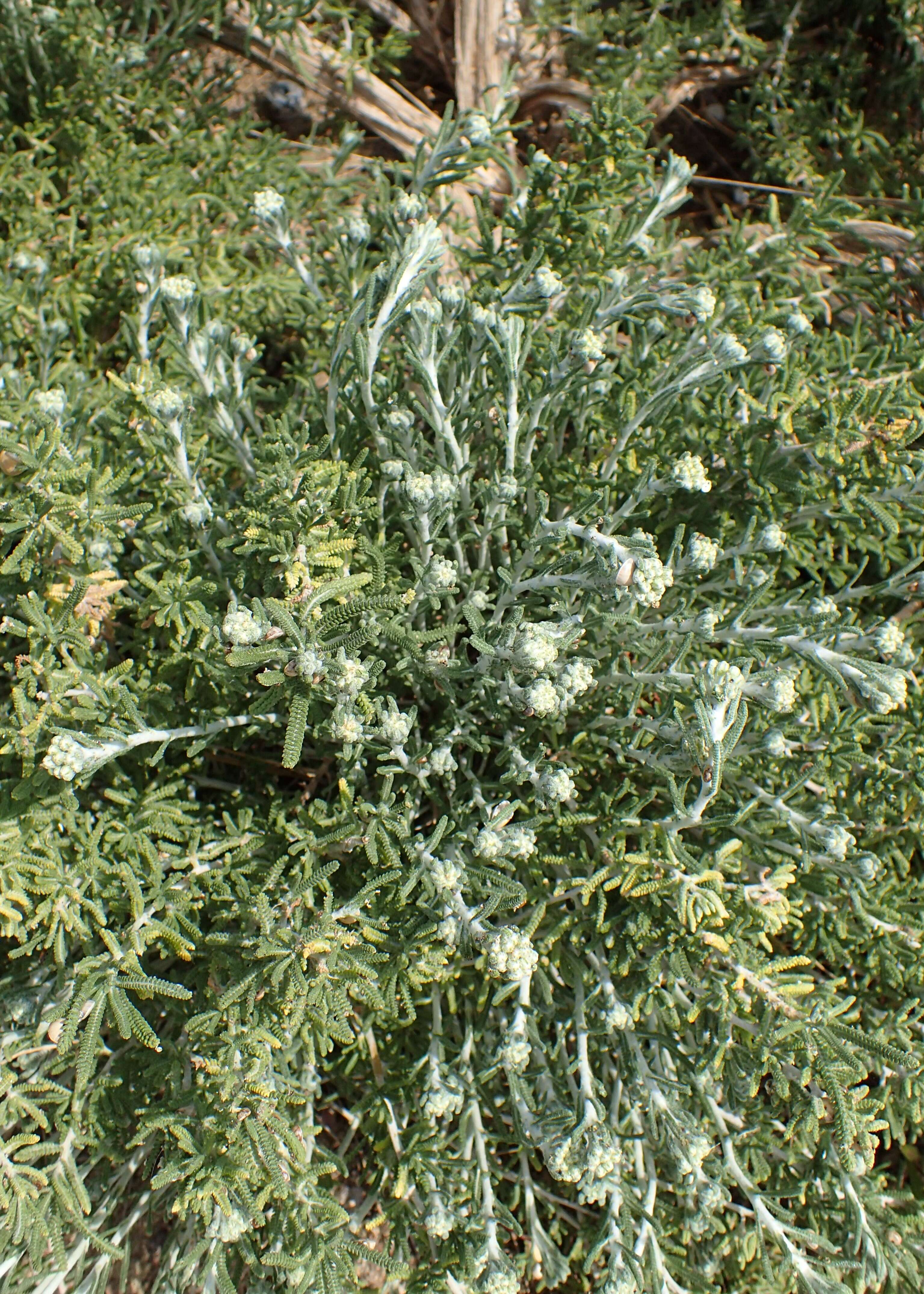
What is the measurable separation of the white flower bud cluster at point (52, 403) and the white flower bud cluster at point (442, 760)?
5.07 ft

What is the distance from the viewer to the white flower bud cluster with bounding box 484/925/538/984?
235cm

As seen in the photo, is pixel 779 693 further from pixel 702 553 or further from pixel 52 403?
pixel 52 403

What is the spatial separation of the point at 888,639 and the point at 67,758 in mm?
2161

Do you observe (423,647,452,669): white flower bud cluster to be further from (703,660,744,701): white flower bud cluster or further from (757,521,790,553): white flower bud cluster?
(757,521,790,553): white flower bud cluster

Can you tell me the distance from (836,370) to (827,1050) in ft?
7.90

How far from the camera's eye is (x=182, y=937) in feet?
8.50

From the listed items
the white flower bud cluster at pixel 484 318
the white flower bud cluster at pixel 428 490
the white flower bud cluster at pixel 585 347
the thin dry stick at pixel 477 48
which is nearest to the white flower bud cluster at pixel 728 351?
the white flower bud cluster at pixel 585 347

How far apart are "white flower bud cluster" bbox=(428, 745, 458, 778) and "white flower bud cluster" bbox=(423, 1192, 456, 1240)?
1.22 meters

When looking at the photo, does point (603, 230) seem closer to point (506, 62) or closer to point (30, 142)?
point (506, 62)

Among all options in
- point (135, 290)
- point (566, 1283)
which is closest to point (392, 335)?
point (135, 290)

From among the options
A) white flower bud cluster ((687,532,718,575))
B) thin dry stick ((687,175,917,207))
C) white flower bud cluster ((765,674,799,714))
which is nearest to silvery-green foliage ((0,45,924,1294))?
white flower bud cluster ((765,674,799,714))

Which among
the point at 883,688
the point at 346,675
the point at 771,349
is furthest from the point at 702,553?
the point at 346,675

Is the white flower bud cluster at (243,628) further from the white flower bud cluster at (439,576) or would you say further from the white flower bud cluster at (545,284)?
the white flower bud cluster at (545,284)

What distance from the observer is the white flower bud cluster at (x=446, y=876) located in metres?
2.54
